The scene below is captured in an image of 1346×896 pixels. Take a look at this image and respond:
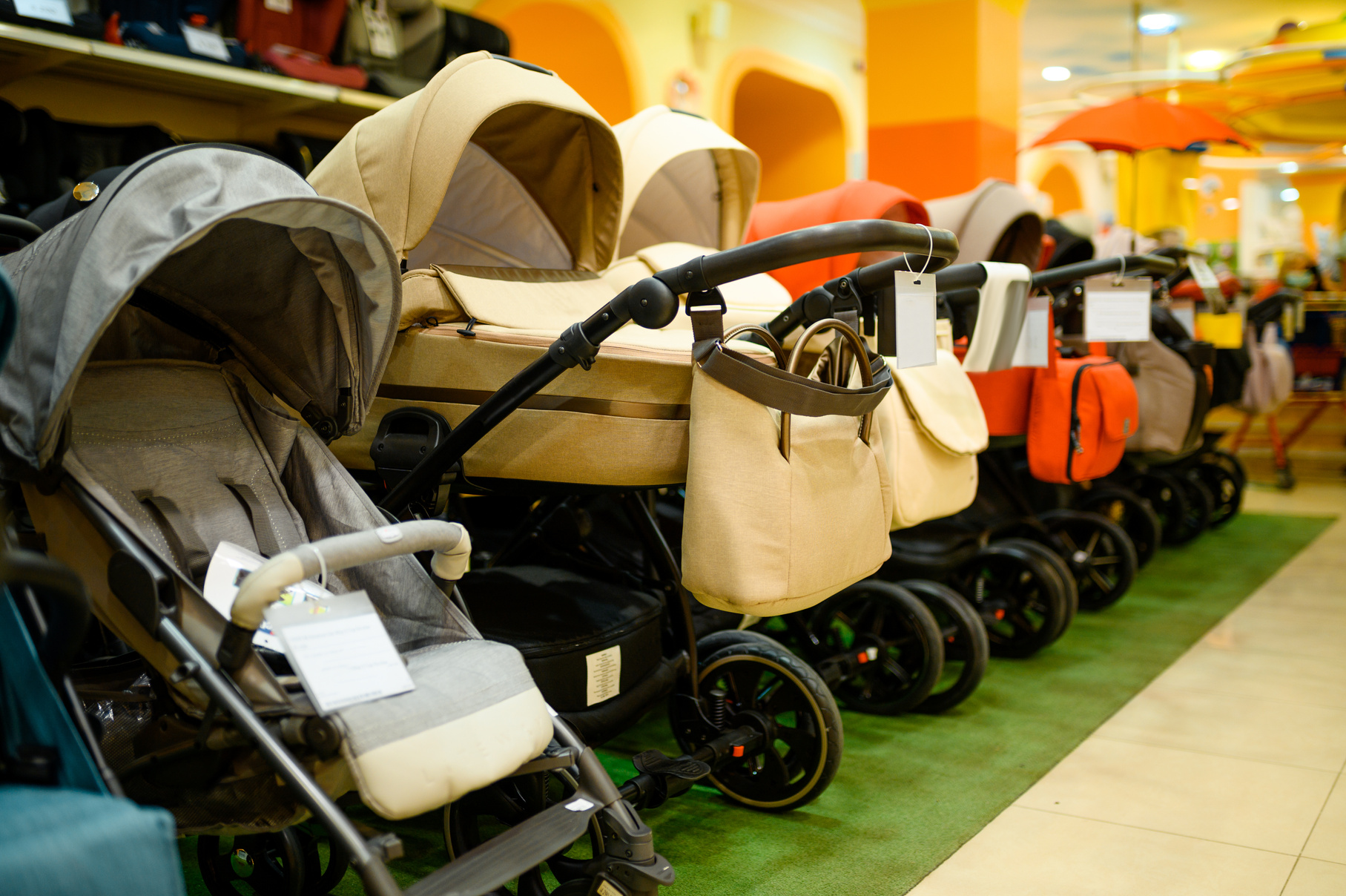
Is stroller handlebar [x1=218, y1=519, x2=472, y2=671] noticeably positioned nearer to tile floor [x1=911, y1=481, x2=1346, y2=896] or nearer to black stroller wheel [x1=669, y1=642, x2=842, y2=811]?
black stroller wheel [x1=669, y1=642, x2=842, y2=811]

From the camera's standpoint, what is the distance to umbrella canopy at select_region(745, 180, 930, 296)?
9.11ft

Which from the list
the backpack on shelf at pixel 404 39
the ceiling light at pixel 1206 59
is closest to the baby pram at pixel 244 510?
the backpack on shelf at pixel 404 39

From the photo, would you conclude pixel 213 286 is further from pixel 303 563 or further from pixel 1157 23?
pixel 1157 23

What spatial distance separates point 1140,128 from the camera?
4.21 meters

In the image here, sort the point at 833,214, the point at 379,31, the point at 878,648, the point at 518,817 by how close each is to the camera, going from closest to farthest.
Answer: the point at 518,817 < the point at 878,648 < the point at 833,214 < the point at 379,31

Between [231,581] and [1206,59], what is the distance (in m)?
10.6

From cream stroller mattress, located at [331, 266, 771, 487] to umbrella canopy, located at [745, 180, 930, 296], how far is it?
102 centimetres

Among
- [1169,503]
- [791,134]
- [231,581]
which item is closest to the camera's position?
[231,581]

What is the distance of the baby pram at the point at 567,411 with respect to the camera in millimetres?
1684

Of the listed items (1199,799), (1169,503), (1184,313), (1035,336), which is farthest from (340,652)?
(1169,503)

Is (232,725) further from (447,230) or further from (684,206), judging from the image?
(684,206)

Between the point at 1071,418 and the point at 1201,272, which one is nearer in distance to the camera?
the point at 1071,418

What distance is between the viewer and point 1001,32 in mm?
5168

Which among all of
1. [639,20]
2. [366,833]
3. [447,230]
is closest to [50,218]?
[447,230]
